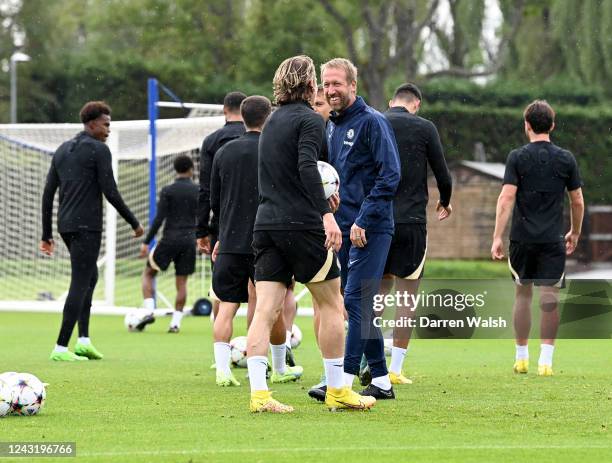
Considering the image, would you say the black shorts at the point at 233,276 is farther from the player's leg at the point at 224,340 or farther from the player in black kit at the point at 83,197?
the player in black kit at the point at 83,197

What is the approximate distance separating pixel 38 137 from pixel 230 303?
11.7m

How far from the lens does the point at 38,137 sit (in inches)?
805

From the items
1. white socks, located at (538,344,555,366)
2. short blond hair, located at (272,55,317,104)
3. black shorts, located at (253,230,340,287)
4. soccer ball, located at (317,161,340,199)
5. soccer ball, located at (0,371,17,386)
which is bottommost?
white socks, located at (538,344,555,366)

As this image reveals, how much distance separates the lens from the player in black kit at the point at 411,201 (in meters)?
9.45

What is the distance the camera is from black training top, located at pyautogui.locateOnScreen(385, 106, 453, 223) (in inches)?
373

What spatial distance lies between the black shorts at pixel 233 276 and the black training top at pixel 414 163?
1172mm

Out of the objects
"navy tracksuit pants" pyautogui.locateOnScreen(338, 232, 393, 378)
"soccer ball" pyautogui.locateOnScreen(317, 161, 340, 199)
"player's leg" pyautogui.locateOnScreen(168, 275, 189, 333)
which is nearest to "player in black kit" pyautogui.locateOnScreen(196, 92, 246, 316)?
"navy tracksuit pants" pyautogui.locateOnScreen(338, 232, 393, 378)

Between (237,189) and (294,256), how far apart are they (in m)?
1.78

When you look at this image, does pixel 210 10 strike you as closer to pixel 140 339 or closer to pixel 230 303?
pixel 140 339

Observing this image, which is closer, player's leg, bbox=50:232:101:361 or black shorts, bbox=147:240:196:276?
player's leg, bbox=50:232:101:361

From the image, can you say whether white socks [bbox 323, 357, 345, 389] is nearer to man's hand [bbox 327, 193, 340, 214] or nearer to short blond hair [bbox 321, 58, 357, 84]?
man's hand [bbox 327, 193, 340, 214]

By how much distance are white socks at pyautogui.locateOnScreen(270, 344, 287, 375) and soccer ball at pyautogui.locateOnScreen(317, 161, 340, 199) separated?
7.77ft

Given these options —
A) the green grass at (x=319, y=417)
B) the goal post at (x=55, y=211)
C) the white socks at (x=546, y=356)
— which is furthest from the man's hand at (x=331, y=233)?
the goal post at (x=55, y=211)

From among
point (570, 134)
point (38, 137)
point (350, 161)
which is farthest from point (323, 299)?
point (570, 134)
